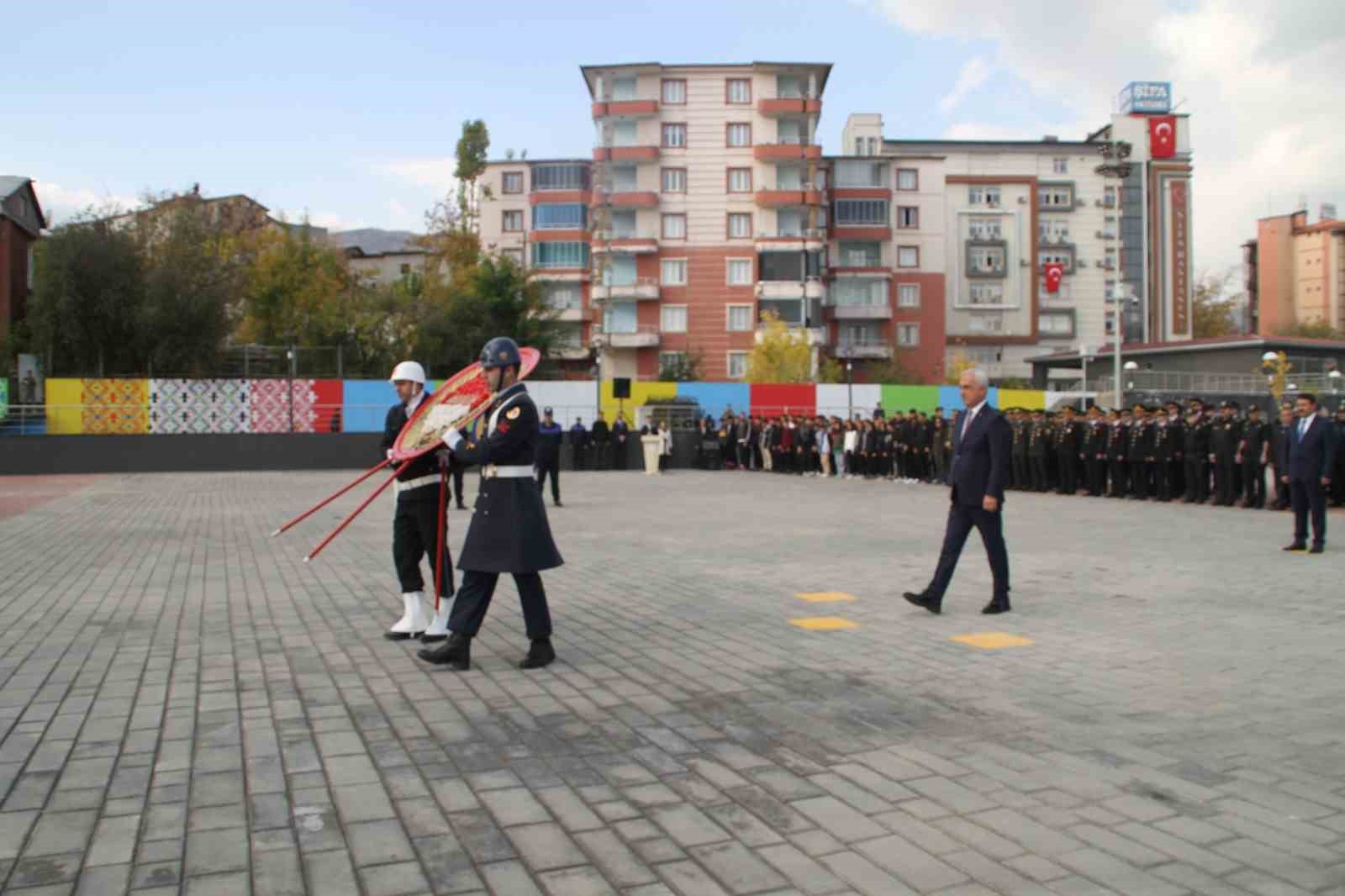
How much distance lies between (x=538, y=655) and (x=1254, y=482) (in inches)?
641

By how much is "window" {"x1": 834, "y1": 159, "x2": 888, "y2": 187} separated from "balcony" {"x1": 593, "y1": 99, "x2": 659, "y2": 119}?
536 inches

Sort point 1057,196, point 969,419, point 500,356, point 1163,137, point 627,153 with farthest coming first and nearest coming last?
point 1163,137
point 1057,196
point 627,153
point 969,419
point 500,356

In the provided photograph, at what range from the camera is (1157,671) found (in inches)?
261

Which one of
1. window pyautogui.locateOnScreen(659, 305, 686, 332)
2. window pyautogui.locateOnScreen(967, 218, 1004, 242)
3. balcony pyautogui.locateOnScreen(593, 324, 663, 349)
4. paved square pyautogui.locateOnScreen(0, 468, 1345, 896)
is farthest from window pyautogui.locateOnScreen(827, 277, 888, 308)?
paved square pyautogui.locateOnScreen(0, 468, 1345, 896)

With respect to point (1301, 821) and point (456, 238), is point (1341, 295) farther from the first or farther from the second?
point (1301, 821)

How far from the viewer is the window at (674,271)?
6894 cm

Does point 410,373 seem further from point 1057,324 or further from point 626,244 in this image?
point 1057,324

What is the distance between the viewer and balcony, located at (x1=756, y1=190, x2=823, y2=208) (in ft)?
222

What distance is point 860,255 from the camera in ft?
243

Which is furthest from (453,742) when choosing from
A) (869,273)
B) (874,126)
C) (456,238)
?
(874,126)

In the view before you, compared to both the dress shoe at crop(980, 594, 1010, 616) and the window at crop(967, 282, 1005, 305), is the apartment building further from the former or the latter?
the dress shoe at crop(980, 594, 1010, 616)

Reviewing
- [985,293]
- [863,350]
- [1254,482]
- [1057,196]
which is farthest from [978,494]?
[1057,196]

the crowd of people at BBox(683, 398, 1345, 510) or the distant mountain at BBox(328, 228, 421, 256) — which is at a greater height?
the distant mountain at BBox(328, 228, 421, 256)

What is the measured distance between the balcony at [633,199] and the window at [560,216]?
5946 mm
